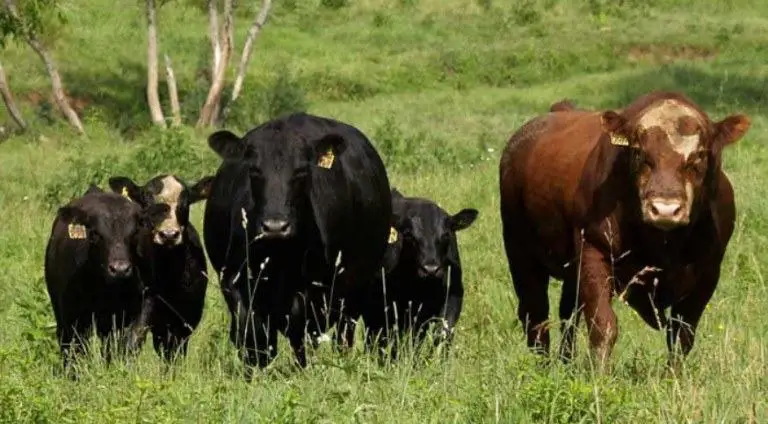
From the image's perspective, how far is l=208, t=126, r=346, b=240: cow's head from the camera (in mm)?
8422

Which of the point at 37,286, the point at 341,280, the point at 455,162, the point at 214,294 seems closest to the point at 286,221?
the point at 341,280

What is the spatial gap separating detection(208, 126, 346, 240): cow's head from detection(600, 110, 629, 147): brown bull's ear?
1.64 meters

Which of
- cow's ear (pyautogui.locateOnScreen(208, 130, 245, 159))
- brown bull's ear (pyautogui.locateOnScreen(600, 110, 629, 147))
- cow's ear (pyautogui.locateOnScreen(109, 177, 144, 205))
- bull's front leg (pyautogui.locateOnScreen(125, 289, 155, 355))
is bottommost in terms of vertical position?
bull's front leg (pyautogui.locateOnScreen(125, 289, 155, 355))

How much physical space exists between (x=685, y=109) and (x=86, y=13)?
107 ft

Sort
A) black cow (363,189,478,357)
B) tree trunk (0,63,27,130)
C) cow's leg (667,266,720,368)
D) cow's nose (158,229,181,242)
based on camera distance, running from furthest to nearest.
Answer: tree trunk (0,63,27,130) < black cow (363,189,478,357) < cow's nose (158,229,181,242) < cow's leg (667,266,720,368)

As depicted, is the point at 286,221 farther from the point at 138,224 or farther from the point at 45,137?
the point at 45,137

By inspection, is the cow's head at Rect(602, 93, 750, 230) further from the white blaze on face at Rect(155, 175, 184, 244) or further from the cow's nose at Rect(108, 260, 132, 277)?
the white blaze on face at Rect(155, 175, 184, 244)

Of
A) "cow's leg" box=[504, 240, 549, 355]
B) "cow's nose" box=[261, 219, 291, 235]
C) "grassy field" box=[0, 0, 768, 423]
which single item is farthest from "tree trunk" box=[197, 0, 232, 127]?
"cow's nose" box=[261, 219, 291, 235]

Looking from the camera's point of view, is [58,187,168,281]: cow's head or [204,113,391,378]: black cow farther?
[58,187,168,281]: cow's head

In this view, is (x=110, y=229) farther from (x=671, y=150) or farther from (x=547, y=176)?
(x=671, y=150)

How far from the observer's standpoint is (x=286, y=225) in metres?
8.33

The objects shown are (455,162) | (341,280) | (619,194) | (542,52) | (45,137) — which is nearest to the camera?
(619,194)

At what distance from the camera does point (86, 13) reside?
3894 cm

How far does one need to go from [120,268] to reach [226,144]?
120cm
